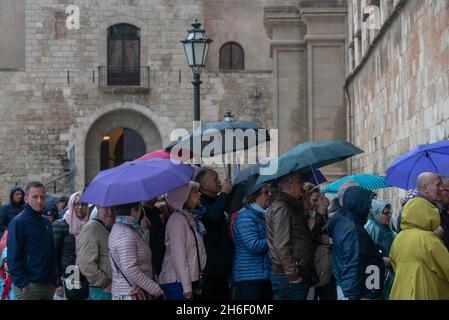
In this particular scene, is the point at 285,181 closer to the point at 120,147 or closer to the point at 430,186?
the point at 430,186

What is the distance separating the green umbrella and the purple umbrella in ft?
2.69

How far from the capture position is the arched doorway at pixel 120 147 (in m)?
37.4

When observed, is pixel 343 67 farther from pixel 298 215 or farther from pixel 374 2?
pixel 298 215

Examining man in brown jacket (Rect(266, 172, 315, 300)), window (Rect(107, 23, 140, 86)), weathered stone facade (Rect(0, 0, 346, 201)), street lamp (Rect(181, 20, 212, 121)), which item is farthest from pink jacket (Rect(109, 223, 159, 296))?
window (Rect(107, 23, 140, 86))

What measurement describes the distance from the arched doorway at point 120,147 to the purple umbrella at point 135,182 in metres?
27.5

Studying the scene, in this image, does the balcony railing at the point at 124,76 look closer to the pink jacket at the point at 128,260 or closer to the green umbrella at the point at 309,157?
the green umbrella at the point at 309,157

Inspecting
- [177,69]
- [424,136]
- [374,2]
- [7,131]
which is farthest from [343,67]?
[7,131]

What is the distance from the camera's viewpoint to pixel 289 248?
925 centimetres

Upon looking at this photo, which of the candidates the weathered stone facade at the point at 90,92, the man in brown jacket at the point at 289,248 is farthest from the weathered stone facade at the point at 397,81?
the weathered stone facade at the point at 90,92

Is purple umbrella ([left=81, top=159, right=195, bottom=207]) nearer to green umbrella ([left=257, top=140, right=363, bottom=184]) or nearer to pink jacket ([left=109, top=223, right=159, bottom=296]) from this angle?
pink jacket ([left=109, top=223, right=159, bottom=296])

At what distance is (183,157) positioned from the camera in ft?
38.4

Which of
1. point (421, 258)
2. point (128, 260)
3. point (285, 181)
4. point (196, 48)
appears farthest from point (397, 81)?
point (421, 258)

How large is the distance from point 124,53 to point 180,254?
2753 cm

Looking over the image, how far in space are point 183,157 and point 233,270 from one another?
2206mm
